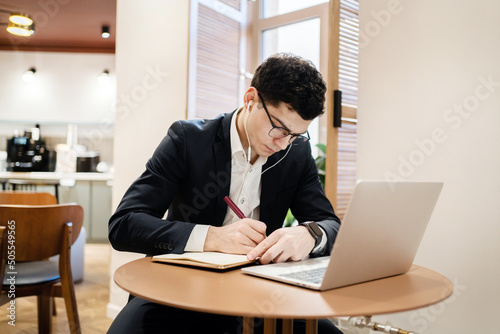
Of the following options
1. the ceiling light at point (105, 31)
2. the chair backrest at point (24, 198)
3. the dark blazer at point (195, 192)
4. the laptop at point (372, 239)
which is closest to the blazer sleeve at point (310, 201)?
the dark blazer at point (195, 192)

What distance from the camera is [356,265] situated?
2.98 ft

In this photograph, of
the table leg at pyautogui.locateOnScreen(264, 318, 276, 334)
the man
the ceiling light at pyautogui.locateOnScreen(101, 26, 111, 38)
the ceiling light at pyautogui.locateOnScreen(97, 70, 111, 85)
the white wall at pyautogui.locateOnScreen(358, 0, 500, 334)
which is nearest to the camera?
the table leg at pyautogui.locateOnScreen(264, 318, 276, 334)

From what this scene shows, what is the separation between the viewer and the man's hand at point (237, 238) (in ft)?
3.78

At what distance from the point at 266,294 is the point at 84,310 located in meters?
2.73

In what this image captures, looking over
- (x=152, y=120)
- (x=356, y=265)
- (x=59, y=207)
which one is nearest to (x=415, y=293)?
(x=356, y=265)

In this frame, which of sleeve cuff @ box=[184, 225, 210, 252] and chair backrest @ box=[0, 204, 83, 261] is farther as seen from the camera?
chair backrest @ box=[0, 204, 83, 261]

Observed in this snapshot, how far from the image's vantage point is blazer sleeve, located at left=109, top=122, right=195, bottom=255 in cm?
121

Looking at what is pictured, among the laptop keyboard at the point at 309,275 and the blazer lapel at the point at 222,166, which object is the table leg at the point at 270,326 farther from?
the blazer lapel at the point at 222,166

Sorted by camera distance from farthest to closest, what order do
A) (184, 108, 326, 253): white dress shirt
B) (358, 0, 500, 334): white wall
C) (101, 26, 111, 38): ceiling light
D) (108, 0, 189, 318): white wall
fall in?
(101, 26, 111, 38): ceiling light, (108, 0, 189, 318): white wall, (358, 0, 500, 334): white wall, (184, 108, 326, 253): white dress shirt

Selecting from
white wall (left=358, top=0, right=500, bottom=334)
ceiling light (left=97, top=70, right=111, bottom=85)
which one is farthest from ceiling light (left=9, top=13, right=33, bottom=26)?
white wall (left=358, top=0, right=500, bottom=334)

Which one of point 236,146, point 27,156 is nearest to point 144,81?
point 236,146

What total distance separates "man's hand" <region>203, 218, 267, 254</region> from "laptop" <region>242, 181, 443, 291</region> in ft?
0.37

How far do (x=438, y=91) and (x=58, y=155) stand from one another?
5.97m

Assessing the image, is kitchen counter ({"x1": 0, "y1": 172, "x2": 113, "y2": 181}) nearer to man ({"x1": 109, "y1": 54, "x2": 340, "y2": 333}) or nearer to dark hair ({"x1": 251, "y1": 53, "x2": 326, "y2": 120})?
man ({"x1": 109, "y1": 54, "x2": 340, "y2": 333})
